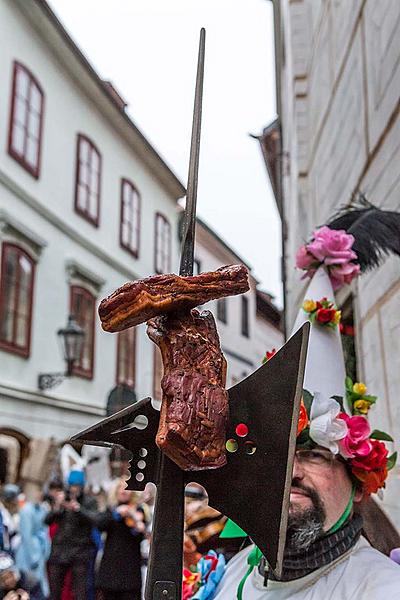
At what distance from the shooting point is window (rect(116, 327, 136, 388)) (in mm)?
14741

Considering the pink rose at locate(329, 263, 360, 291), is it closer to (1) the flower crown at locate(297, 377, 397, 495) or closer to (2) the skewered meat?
(1) the flower crown at locate(297, 377, 397, 495)

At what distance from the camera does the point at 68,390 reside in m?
12.6

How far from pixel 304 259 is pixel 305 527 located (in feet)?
3.19

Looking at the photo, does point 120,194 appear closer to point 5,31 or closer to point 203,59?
point 5,31

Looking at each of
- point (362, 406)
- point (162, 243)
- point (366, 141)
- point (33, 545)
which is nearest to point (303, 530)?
point (362, 406)

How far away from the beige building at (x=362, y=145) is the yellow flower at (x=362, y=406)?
2.63ft

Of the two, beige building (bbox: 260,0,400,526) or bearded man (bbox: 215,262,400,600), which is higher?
beige building (bbox: 260,0,400,526)

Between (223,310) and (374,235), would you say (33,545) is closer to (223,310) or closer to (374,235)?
(374,235)

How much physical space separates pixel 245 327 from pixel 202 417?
12.2 metres

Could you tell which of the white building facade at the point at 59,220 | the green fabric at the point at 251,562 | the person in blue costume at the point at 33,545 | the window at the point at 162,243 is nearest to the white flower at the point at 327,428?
the green fabric at the point at 251,562

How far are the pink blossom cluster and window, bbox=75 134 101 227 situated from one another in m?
11.3

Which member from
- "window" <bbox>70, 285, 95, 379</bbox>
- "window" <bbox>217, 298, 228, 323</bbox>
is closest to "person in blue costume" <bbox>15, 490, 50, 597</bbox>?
"window" <bbox>70, 285, 95, 379</bbox>

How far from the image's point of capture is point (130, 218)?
15.6 meters

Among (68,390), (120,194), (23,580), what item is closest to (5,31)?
(120,194)
